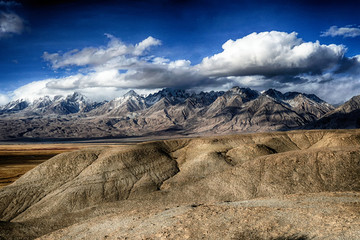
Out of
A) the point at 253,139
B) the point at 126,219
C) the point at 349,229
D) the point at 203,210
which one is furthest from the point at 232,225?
the point at 253,139

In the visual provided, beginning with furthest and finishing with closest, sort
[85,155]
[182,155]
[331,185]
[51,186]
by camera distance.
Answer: [182,155]
[85,155]
[51,186]
[331,185]

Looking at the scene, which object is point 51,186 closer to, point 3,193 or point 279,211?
point 3,193

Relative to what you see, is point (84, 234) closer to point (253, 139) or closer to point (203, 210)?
point (203, 210)

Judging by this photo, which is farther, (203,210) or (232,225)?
(203,210)

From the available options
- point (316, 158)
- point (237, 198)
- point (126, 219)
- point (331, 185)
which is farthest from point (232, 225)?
point (316, 158)

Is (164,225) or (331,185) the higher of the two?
(164,225)

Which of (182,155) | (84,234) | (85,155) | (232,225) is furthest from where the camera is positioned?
(182,155)
